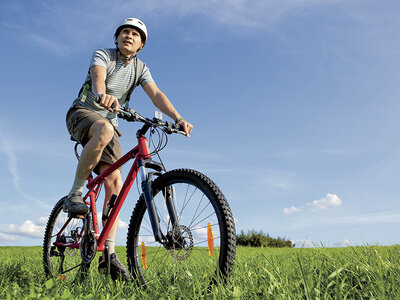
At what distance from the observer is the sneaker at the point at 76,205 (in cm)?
419

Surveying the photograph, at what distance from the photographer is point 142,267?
3600 millimetres

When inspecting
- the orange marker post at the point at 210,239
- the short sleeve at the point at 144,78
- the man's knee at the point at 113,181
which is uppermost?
the short sleeve at the point at 144,78

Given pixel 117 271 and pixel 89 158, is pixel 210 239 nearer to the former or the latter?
pixel 117 271

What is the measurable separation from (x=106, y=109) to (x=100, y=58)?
623mm

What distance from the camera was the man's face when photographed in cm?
438

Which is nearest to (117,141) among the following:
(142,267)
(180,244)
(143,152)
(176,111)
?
(176,111)

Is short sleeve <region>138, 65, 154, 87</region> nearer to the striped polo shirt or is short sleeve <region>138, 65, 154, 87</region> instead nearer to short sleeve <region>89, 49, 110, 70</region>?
the striped polo shirt

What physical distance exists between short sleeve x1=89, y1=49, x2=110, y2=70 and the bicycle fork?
1.36m

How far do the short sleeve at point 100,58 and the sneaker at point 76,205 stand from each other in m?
1.51

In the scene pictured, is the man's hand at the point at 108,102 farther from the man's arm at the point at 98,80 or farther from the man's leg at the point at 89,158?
the man's leg at the point at 89,158

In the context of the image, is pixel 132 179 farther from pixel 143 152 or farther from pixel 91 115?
pixel 91 115

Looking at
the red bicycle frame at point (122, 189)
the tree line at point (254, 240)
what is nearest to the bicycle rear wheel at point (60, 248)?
the red bicycle frame at point (122, 189)

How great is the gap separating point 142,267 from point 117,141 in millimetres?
1804

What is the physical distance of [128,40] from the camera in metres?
4.39
